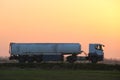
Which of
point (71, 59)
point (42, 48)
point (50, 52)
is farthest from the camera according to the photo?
point (42, 48)

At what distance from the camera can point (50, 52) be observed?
79062mm

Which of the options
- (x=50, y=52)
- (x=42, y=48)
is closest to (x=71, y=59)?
(x=50, y=52)

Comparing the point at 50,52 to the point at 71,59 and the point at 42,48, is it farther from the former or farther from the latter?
the point at 71,59

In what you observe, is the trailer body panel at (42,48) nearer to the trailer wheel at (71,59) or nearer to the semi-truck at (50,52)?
the semi-truck at (50,52)

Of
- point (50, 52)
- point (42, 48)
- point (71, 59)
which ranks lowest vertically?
point (71, 59)

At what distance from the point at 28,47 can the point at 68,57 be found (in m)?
6.14

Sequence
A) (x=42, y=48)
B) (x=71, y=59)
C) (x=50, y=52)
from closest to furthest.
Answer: (x=71, y=59) → (x=50, y=52) → (x=42, y=48)

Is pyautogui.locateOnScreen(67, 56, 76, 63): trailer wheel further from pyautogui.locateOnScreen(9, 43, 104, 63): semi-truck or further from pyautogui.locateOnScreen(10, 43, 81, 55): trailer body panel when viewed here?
pyautogui.locateOnScreen(10, 43, 81, 55): trailer body panel

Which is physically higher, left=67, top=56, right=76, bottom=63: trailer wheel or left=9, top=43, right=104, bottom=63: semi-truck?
left=9, top=43, right=104, bottom=63: semi-truck

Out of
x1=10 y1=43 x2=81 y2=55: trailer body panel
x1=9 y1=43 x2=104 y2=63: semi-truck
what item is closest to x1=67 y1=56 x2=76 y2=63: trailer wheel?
x1=9 y1=43 x2=104 y2=63: semi-truck

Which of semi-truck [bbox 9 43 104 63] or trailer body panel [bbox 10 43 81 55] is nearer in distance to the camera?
semi-truck [bbox 9 43 104 63]

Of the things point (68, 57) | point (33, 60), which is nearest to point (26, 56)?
point (33, 60)

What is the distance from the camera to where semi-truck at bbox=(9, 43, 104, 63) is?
3081 inches

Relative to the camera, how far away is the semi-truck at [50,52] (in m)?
78.2
